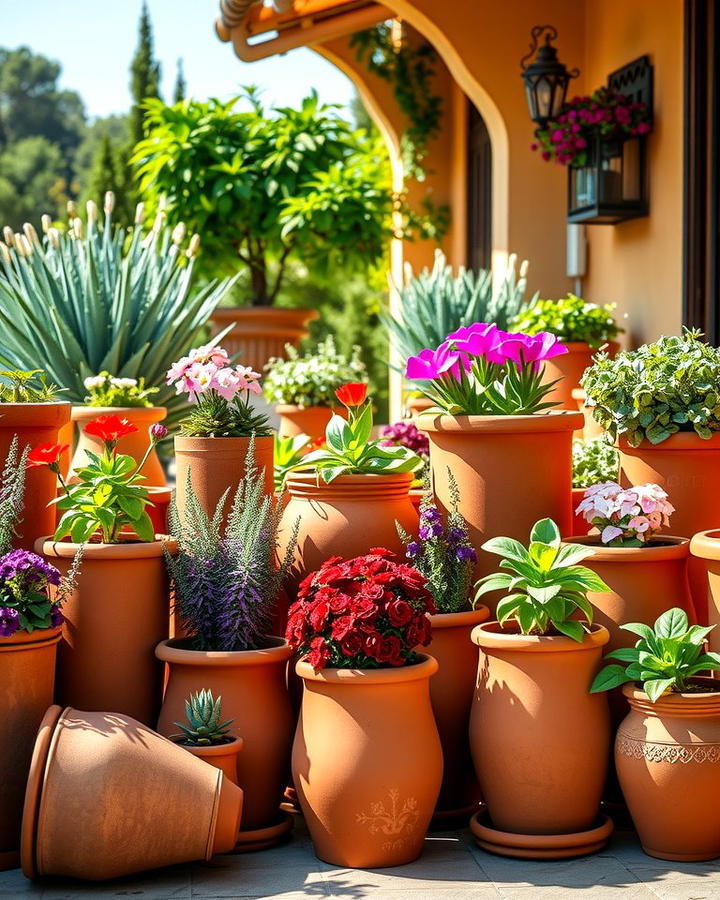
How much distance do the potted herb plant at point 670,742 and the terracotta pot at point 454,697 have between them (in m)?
0.42

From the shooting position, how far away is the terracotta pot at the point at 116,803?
297 centimetres

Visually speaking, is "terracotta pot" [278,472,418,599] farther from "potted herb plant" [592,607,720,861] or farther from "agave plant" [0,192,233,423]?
"agave plant" [0,192,233,423]

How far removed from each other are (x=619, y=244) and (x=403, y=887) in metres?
4.58

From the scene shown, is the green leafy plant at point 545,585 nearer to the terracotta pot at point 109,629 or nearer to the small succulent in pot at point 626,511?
the small succulent in pot at point 626,511

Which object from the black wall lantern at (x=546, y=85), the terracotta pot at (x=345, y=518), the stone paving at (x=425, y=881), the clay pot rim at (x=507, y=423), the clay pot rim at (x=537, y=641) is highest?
the black wall lantern at (x=546, y=85)

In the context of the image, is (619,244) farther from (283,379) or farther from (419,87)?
(419,87)

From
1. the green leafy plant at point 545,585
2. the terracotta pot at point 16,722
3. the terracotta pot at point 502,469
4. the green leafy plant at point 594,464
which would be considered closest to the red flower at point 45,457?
the terracotta pot at point 16,722

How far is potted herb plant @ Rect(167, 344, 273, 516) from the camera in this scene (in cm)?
380

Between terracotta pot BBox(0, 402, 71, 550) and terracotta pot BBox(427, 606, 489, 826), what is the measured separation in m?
1.24

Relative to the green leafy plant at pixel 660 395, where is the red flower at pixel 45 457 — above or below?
below

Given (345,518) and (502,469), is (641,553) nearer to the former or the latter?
(502,469)

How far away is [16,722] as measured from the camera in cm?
317

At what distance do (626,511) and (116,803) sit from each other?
1.52 meters

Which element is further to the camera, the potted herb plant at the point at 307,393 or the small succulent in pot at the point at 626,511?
the potted herb plant at the point at 307,393
